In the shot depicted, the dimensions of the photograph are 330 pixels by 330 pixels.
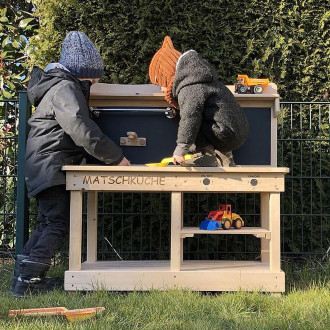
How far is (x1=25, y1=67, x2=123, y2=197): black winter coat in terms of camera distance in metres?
3.19

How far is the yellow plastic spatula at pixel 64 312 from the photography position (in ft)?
8.16

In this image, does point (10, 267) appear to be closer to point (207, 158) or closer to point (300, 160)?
point (207, 158)

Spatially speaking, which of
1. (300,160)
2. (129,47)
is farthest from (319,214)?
(129,47)

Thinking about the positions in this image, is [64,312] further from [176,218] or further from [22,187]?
[22,187]

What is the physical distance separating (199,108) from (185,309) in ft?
4.22

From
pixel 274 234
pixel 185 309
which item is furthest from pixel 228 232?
pixel 185 309

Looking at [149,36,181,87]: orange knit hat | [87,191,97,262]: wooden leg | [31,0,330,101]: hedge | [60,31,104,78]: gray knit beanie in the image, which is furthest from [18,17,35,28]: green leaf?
[87,191,97,262]: wooden leg

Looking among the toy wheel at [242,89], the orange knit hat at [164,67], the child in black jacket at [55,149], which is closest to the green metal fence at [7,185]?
the child in black jacket at [55,149]

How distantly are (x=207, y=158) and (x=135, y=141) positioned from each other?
79 cm

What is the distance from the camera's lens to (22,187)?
3.77 meters

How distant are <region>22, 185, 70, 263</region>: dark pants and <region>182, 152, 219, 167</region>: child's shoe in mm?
838

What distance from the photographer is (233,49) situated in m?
4.44

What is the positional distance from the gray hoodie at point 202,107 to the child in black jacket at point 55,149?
0.49 metres

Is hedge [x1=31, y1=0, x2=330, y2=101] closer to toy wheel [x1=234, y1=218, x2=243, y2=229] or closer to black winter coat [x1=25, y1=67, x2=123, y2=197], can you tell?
black winter coat [x1=25, y1=67, x2=123, y2=197]
